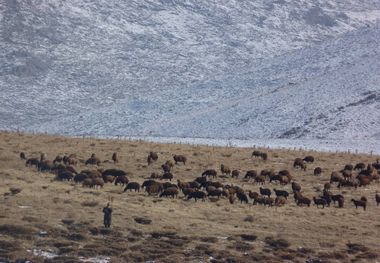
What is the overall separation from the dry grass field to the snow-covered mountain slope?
125 ft

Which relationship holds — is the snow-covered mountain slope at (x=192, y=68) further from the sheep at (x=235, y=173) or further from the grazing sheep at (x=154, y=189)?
the grazing sheep at (x=154, y=189)

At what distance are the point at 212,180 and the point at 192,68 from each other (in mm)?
78375

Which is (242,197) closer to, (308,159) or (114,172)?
(114,172)

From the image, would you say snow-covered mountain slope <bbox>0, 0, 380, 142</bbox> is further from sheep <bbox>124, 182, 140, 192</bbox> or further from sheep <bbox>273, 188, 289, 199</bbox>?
sheep <bbox>124, 182, 140, 192</bbox>

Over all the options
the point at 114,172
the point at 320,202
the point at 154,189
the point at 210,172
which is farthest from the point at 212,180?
the point at 320,202

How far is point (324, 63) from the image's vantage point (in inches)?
3664

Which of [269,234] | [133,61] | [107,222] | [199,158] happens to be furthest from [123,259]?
[133,61]

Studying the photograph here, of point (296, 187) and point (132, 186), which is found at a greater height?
point (296, 187)

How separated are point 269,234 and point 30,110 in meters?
74.5

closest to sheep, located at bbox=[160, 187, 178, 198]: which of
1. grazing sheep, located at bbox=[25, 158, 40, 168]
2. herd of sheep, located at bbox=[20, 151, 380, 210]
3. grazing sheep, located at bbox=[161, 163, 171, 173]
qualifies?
herd of sheep, located at bbox=[20, 151, 380, 210]

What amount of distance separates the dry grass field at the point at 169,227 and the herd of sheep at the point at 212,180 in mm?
441

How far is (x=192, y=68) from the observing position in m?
114

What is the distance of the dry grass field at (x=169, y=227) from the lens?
76.3ft

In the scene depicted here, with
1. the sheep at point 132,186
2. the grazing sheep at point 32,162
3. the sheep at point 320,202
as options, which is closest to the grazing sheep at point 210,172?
the sheep at point 132,186
